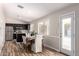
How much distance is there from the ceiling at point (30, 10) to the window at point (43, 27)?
241 mm

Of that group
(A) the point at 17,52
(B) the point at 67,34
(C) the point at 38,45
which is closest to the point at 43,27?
(C) the point at 38,45

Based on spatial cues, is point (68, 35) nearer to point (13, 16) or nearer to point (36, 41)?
point (36, 41)

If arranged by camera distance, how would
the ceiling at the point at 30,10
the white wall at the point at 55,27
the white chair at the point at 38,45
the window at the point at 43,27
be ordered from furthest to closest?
1. the white chair at the point at 38,45
2. the window at the point at 43,27
3. the white wall at the point at 55,27
4. the ceiling at the point at 30,10

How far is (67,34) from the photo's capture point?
3.21 meters

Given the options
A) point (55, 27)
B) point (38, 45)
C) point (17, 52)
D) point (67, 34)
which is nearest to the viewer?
point (17, 52)

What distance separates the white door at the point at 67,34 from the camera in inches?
124

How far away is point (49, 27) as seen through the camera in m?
3.36

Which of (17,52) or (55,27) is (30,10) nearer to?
(55,27)

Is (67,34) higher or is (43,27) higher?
(43,27)

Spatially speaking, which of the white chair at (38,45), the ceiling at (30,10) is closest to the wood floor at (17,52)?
the white chair at (38,45)

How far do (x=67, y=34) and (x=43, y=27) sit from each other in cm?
74

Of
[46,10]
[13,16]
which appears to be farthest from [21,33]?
[46,10]

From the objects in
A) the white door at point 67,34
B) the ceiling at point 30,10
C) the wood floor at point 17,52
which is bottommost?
the wood floor at point 17,52

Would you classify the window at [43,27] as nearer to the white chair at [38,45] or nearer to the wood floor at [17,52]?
the white chair at [38,45]
